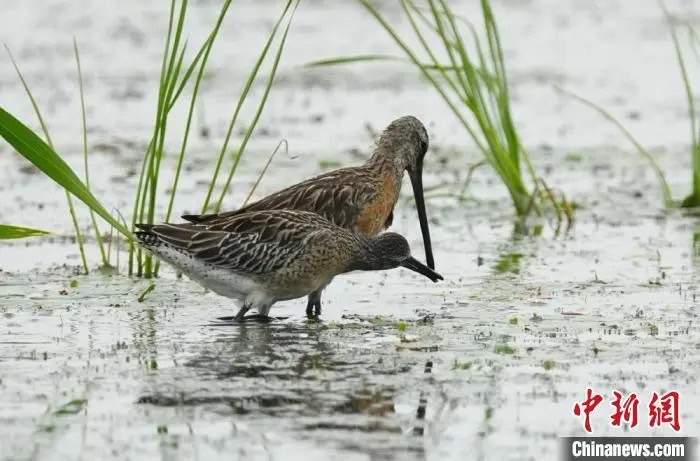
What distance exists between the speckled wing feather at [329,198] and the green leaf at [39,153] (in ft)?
3.84

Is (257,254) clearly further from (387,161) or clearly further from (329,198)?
(387,161)

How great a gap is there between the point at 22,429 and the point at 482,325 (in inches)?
117

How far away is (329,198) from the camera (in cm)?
937

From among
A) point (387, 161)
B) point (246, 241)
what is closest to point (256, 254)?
point (246, 241)

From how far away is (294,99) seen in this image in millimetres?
17031

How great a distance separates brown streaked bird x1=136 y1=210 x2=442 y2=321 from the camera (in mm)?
8656

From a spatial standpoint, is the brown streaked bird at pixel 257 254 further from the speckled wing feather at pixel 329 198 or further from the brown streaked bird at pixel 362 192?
the speckled wing feather at pixel 329 198

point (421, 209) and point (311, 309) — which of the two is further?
point (421, 209)

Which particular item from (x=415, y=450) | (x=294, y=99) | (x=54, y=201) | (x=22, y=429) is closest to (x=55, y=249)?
(x=54, y=201)

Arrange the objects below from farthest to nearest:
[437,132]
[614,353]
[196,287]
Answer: [437,132] → [196,287] → [614,353]

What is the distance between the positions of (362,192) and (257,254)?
1112mm

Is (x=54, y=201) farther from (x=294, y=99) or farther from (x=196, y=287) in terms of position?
(x=294, y=99)

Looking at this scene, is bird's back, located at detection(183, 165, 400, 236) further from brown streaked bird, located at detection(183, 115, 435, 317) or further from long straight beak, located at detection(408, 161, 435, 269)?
long straight beak, located at detection(408, 161, 435, 269)

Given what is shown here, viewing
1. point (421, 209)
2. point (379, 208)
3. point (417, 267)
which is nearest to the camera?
point (417, 267)
